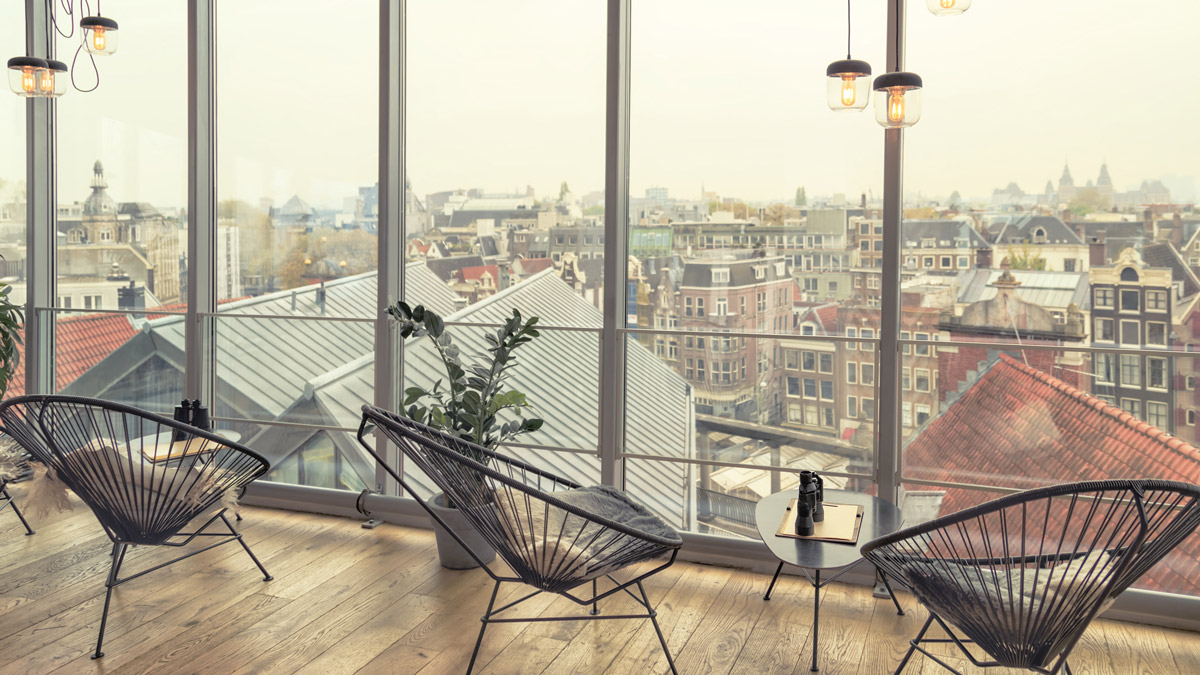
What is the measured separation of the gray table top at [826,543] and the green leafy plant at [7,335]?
409 centimetres

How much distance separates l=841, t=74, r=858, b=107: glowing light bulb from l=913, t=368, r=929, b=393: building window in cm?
118

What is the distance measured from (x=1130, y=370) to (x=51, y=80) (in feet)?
14.3

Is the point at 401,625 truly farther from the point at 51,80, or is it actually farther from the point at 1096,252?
the point at 1096,252

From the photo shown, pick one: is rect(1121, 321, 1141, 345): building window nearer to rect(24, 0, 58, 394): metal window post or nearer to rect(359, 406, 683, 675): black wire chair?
rect(359, 406, 683, 675): black wire chair

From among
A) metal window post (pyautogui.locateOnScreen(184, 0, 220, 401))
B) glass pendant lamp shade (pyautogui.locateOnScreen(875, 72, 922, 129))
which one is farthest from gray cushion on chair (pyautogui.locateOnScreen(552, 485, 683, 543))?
metal window post (pyautogui.locateOnScreen(184, 0, 220, 401))

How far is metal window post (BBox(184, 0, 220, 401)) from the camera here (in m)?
4.47

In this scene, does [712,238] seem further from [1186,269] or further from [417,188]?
[1186,269]

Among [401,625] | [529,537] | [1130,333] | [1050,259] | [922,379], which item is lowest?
[401,625]

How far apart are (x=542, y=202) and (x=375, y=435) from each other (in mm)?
1326

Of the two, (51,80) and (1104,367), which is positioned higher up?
(51,80)

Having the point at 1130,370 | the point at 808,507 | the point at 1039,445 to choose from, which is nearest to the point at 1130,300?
the point at 1130,370

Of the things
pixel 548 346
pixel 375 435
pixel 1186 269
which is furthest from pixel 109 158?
pixel 1186 269

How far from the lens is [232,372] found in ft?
15.1

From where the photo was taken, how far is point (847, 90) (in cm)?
288
